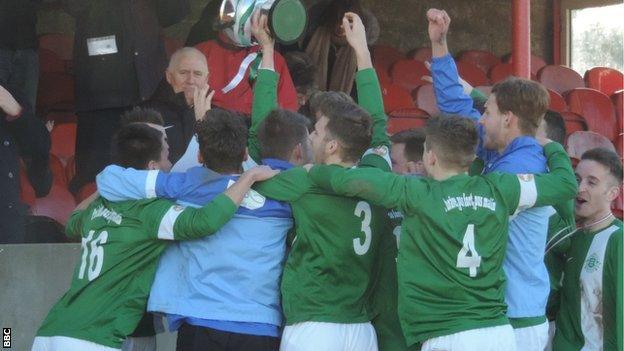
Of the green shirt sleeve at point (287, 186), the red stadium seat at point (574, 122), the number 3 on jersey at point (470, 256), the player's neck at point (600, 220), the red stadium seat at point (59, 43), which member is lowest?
the red stadium seat at point (574, 122)

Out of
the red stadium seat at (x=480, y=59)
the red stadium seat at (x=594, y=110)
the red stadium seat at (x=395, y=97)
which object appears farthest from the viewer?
the red stadium seat at (x=480, y=59)

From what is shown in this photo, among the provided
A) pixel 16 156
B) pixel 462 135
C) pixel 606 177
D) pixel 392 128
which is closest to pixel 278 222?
pixel 462 135

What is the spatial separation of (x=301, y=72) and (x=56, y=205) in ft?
5.89

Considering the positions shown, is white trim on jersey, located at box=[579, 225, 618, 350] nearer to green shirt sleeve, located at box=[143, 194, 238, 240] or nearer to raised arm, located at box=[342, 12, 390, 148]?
raised arm, located at box=[342, 12, 390, 148]

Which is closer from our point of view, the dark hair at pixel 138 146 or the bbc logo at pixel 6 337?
the dark hair at pixel 138 146

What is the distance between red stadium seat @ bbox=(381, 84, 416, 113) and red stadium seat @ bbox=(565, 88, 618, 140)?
1870 millimetres

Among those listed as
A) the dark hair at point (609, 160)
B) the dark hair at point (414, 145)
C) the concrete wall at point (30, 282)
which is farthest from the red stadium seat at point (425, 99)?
the dark hair at point (609, 160)

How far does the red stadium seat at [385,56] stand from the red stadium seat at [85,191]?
4.67 metres

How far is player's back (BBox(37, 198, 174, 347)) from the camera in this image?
170 inches

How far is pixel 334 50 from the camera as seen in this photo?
7809 mm

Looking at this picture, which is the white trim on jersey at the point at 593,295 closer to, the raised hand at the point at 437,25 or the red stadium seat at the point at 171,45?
the raised hand at the point at 437,25

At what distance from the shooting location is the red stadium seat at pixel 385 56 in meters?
10.9

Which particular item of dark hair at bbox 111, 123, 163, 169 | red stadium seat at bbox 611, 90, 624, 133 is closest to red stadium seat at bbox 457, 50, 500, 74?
red stadium seat at bbox 611, 90, 624, 133

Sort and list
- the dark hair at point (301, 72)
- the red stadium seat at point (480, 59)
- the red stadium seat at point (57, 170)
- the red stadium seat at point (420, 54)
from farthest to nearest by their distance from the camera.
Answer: the red stadium seat at point (480, 59)
the red stadium seat at point (420, 54)
the dark hair at point (301, 72)
the red stadium seat at point (57, 170)
